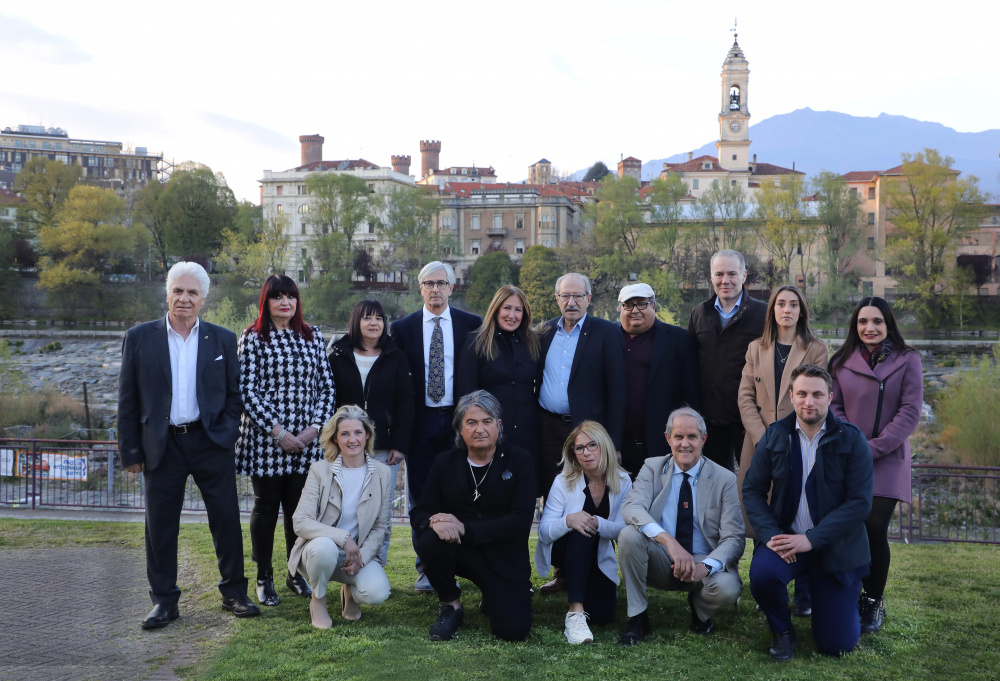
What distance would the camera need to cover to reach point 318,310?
49.3 meters

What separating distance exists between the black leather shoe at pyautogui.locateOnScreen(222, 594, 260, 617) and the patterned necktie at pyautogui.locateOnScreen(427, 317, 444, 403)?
1727 millimetres

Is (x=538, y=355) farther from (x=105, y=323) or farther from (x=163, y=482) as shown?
(x=105, y=323)

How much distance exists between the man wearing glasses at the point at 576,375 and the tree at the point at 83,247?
173ft

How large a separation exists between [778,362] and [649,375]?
0.82m

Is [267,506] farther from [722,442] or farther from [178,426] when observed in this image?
[722,442]

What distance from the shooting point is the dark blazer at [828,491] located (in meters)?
4.18

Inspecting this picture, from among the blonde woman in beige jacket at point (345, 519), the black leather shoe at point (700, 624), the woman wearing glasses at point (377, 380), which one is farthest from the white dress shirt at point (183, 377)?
the black leather shoe at point (700, 624)

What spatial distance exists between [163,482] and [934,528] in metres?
15.4

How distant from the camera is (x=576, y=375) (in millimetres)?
5199

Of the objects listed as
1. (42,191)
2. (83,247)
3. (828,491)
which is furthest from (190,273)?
(42,191)

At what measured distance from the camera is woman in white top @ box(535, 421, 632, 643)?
454 cm

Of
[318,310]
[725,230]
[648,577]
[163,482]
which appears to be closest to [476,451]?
[648,577]

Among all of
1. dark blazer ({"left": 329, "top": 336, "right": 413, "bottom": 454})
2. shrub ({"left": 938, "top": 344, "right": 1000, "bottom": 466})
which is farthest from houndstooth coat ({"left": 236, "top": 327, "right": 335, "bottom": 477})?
shrub ({"left": 938, "top": 344, "right": 1000, "bottom": 466})

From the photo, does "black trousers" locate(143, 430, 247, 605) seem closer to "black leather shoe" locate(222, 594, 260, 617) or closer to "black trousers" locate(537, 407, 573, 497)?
"black leather shoe" locate(222, 594, 260, 617)
